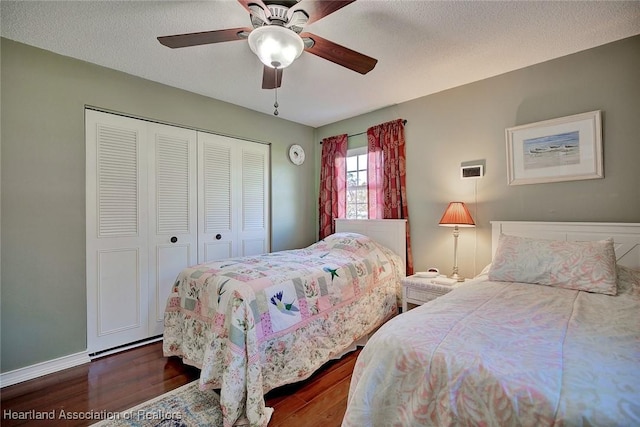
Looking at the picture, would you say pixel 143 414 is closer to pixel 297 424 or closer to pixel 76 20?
pixel 297 424

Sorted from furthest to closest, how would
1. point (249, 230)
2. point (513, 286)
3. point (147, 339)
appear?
point (249, 230), point (147, 339), point (513, 286)

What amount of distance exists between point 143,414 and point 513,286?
236 centimetres

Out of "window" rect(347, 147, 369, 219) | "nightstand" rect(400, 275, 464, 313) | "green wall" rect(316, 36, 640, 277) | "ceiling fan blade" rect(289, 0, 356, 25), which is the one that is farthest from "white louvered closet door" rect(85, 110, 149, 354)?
"green wall" rect(316, 36, 640, 277)

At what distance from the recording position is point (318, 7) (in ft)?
4.75

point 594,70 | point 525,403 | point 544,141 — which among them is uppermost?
point 594,70

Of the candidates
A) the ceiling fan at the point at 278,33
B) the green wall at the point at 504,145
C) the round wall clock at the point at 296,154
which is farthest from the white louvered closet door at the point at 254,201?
the ceiling fan at the point at 278,33

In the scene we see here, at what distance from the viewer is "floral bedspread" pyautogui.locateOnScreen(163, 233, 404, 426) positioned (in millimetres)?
1694

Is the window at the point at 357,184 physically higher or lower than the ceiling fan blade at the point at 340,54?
lower

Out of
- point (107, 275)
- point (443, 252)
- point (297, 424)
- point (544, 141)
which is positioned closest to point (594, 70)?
point (544, 141)

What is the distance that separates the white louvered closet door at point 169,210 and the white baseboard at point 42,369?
55 centimetres

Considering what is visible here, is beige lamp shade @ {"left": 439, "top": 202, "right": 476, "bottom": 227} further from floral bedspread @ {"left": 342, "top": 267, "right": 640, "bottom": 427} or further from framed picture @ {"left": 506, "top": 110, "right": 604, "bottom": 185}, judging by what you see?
floral bedspread @ {"left": 342, "top": 267, "right": 640, "bottom": 427}

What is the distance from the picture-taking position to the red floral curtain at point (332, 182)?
13.0ft

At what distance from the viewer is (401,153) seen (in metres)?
3.36

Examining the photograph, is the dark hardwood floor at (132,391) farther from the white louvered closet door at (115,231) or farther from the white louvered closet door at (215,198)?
the white louvered closet door at (215,198)
